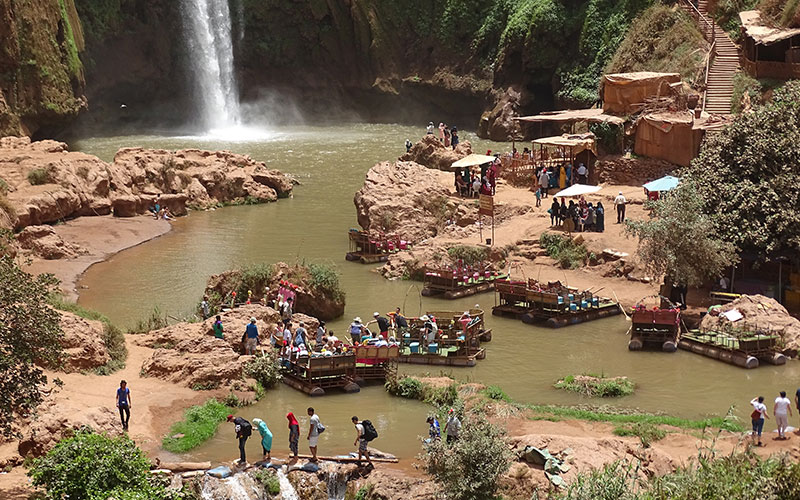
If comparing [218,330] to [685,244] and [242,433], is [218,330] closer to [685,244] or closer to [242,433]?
[242,433]

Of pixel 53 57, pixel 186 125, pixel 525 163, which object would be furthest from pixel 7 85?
pixel 525 163

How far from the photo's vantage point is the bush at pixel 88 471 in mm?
19484

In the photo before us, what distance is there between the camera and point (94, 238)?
44.0 metres

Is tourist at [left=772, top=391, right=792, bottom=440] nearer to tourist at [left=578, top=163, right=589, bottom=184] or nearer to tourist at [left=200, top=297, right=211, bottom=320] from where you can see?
tourist at [left=200, top=297, right=211, bottom=320]

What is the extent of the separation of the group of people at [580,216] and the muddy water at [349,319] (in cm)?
559

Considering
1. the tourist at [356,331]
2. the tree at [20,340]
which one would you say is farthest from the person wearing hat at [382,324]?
the tree at [20,340]

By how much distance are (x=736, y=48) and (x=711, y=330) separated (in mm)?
21826

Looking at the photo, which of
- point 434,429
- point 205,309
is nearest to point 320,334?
point 205,309

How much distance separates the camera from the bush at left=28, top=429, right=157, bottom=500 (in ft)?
63.9

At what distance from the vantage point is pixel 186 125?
77188mm

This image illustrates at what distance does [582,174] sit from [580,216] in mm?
5953

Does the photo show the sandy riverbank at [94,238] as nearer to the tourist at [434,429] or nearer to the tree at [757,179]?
the tourist at [434,429]

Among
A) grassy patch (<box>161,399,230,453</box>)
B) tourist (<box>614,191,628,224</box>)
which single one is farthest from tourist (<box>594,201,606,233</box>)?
Result: grassy patch (<box>161,399,230,453</box>)

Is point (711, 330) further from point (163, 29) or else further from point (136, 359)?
point (163, 29)
